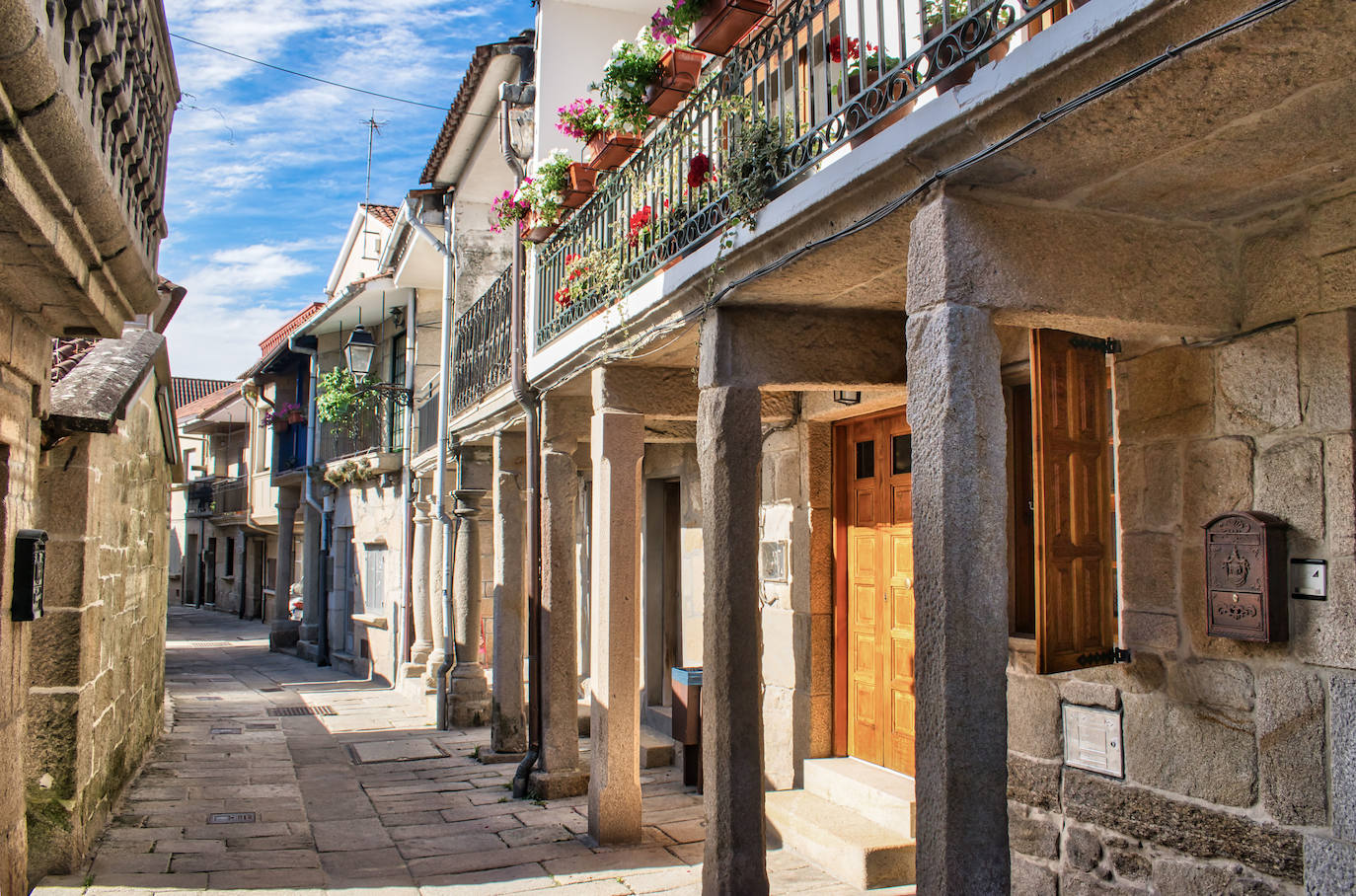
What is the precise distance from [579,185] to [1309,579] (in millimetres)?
5333

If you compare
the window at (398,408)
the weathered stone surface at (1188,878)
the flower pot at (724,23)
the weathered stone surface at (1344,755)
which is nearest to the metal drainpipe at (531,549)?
the flower pot at (724,23)

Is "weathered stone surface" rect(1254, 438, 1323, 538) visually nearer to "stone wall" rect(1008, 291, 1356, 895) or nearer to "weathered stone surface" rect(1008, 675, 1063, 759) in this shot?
"stone wall" rect(1008, 291, 1356, 895)

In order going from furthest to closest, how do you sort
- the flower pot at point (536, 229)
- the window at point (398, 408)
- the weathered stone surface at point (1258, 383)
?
the window at point (398, 408)
the flower pot at point (536, 229)
the weathered stone surface at point (1258, 383)

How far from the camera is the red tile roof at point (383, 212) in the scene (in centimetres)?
1891

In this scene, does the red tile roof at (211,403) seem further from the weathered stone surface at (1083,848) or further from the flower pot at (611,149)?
the weathered stone surface at (1083,848)

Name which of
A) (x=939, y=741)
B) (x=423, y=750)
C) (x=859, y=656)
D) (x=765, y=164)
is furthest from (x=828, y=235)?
(x=423, y=750)

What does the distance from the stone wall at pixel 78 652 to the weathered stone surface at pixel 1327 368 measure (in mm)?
5720

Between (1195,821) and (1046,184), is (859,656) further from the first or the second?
(1046,184)

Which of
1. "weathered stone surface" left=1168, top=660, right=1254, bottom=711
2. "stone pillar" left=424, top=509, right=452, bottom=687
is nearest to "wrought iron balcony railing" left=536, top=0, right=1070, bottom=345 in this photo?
"weathered stone surface" left=1168, top=660, right=1254, bottom=711

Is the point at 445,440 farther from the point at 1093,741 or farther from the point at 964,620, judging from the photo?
the point at 964,620

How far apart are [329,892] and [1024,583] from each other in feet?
13.2

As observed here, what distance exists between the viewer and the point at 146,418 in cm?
815

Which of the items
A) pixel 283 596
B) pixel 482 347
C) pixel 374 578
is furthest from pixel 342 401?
pixel 482 347

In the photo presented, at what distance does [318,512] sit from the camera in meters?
19.4
